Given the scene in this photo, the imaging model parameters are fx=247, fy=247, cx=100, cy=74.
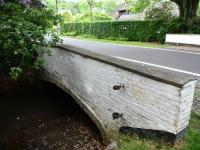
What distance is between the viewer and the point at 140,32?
22281mm

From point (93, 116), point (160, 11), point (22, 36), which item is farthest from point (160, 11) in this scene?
point (22, 36)

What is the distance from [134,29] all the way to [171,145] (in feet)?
62.7

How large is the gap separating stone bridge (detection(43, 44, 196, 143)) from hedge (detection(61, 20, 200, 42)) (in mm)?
12176

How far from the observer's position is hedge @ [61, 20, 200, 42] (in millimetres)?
19769

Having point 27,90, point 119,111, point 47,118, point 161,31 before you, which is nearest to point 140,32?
point 161,31

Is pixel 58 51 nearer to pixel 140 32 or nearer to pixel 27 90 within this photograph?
pixel 27 90

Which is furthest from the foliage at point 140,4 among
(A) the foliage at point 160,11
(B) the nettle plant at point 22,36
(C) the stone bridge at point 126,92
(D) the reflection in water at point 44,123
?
(B) the nettle plant at point 22,36

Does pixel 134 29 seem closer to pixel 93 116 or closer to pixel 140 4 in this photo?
pixel 140 4

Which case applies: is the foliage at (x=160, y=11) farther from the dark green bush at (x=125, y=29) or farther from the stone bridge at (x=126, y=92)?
the stone bridge at (x=126, y=92)

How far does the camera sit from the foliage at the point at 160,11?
22.3 metres

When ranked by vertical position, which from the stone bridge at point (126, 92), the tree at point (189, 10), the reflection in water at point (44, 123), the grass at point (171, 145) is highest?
the tree at point (189, 10)

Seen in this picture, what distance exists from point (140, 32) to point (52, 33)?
47.3 ft

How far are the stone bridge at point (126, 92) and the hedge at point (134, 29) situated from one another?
39.9 feet

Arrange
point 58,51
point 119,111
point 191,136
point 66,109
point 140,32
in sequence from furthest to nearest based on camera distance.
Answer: point 140,32
point 66,109
point 58,51
point 119,111
point 191,136
